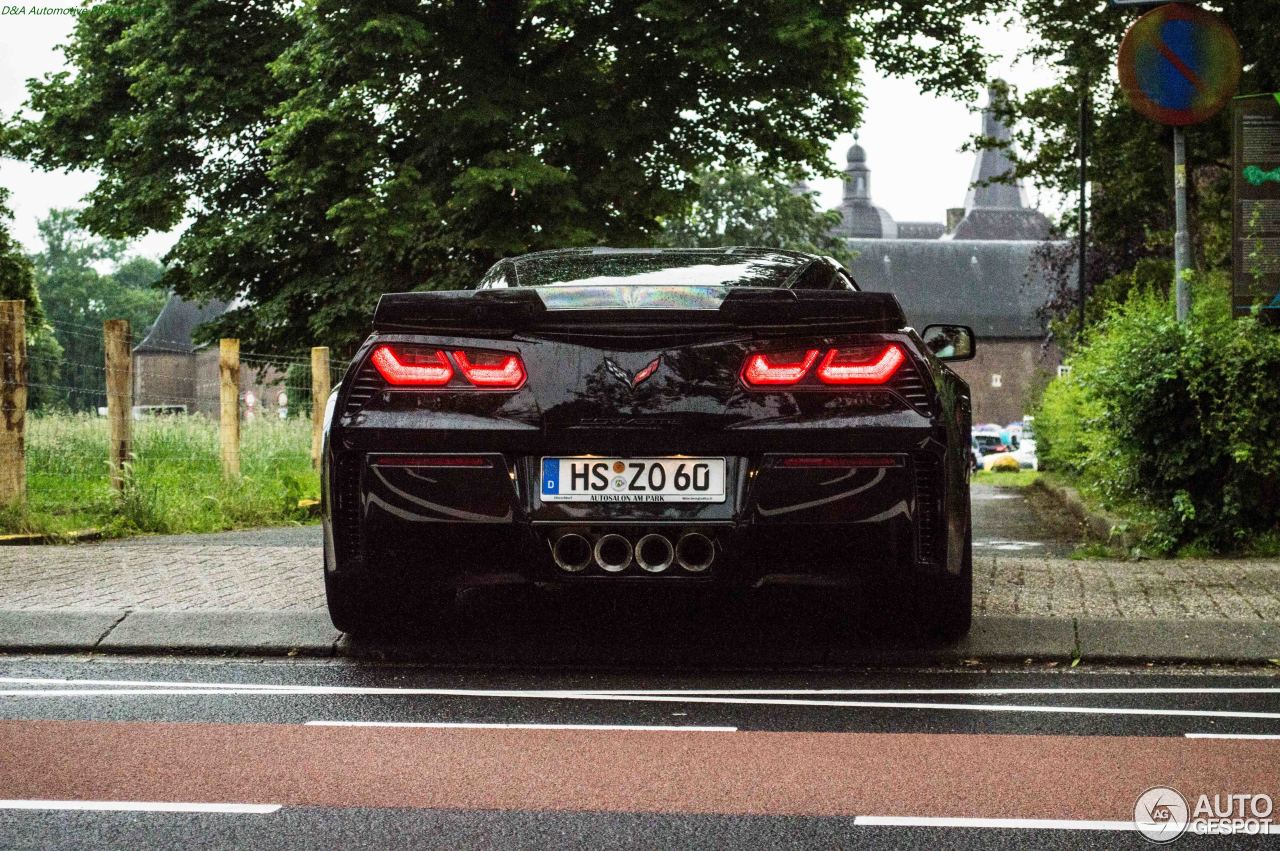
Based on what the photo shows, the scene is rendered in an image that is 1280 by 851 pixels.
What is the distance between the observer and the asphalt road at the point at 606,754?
147 inches

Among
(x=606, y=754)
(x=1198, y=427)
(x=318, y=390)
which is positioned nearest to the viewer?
(x=606, y=754)

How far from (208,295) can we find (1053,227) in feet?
60.1

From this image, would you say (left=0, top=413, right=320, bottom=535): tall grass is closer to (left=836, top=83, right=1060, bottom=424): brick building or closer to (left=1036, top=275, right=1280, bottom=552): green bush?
(left=1036, top=275, right=1280, bottom=552): green bush

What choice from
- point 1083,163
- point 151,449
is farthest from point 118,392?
point 1083,163

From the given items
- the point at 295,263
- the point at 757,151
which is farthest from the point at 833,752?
the point at 295,263

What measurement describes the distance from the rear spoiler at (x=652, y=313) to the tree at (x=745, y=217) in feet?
175

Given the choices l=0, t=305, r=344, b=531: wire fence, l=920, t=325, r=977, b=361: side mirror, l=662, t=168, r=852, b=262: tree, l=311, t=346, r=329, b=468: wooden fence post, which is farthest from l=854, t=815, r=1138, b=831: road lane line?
l=662, t=168, r=852, b=262: tree

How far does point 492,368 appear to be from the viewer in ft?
18.4

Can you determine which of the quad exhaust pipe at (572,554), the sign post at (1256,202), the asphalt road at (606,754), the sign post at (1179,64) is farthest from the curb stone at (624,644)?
the sign post at (1179,64)

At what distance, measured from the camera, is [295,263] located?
29.6 meters

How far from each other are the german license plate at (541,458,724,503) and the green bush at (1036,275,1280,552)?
15.6 ft

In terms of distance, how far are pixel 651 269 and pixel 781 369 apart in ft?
3.40

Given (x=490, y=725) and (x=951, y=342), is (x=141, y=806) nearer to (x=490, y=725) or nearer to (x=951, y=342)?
(x=490, y=725)

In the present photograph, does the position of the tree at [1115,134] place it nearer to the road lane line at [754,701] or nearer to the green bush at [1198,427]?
the green bush at [1198,427]
